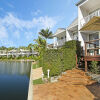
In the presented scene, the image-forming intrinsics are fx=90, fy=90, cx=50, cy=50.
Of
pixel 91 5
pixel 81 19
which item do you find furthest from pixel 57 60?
pixel 91 5

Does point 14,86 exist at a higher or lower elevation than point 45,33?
lower

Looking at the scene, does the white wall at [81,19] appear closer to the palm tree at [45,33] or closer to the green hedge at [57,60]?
the green hedge at [57,60]

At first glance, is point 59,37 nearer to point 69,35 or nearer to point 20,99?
point 69,35

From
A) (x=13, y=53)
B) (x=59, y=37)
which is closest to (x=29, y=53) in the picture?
(x=13, y=53)

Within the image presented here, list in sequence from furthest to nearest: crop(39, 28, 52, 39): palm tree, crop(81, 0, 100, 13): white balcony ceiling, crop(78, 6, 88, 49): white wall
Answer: crop(39, 28, 52, 39): palm tree, crop(78, 6, 88, 49): white wall, crop(81, 0, 100, 13): white balcony ceiling

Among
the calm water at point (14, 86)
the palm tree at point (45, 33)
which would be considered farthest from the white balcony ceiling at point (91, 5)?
the palm tree at point (45, 33)

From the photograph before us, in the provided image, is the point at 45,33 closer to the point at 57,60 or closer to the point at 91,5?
the point at 91,5

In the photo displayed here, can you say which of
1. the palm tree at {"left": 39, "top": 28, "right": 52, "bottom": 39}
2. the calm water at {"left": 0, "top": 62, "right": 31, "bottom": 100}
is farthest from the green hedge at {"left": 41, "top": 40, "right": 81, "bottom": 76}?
the palm tree at {"left": 39, "top": 28, "right": 52, "bottom": 39}

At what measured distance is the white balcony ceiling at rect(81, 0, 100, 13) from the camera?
11921mm

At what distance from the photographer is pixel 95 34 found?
13.3 m

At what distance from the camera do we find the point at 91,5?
1267cm

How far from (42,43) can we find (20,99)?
1170 inches

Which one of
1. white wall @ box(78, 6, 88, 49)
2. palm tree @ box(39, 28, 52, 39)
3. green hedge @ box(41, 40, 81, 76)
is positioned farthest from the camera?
palm tree @ box(39, 28, 52, 39)

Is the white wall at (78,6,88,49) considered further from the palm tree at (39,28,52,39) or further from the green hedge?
the palm tree at (39,28,52,39)
